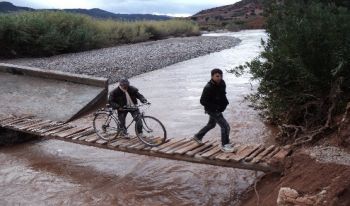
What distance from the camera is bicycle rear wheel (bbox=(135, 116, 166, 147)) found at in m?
8.65

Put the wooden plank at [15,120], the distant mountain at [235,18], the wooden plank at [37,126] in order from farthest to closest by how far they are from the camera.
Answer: the distant mountain at [235,18]
the wooden plank at [15,120]
the wooden plank at [37,126]

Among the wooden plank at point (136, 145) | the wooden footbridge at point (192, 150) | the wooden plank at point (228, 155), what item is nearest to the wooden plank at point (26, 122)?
the wooden footbridge at point (192, 150)

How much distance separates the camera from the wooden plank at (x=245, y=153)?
7.43 meters

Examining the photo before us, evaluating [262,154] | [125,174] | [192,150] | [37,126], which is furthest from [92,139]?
[262,154]

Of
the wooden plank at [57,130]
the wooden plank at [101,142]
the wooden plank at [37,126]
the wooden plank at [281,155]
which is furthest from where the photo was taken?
the wooden plank at [37,126]

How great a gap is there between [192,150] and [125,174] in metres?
1.82

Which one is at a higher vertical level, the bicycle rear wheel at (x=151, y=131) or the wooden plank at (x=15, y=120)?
the bicycle rear wheel at (x=151, y=131)

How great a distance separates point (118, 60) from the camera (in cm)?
2266

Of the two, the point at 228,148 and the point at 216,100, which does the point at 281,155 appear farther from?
the point at 216,100

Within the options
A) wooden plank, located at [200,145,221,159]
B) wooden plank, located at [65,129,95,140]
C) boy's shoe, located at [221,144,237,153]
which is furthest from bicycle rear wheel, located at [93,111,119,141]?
boy's shoe, located at [221,144,237,153]

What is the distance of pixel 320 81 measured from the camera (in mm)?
9023

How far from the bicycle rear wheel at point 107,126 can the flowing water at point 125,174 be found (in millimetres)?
714

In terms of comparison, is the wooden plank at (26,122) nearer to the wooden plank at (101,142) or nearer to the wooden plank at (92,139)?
the wooden plank at (92,139)

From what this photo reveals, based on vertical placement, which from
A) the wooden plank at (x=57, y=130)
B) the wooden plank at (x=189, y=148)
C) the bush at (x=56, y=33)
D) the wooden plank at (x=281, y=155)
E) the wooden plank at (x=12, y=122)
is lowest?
the wooden plank at (x=12, y=122)
